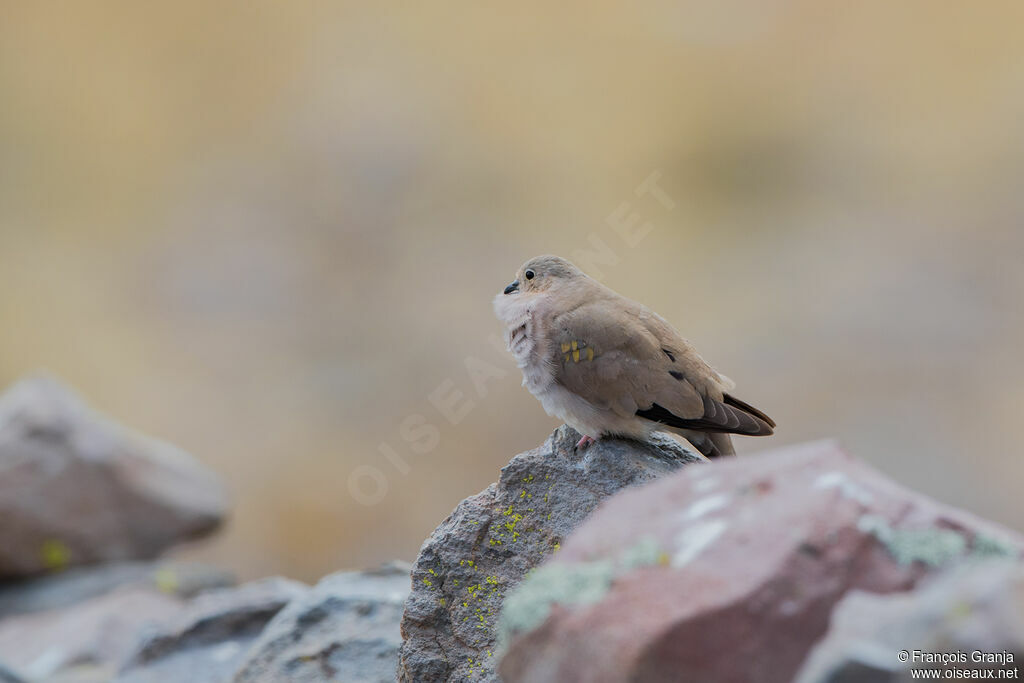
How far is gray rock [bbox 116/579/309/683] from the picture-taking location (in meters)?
6.30

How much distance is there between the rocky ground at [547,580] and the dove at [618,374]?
0.57 ft

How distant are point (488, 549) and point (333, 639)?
4.87 feet

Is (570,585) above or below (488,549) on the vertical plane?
below

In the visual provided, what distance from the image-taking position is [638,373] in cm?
503

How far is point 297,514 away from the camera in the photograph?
14000 mm

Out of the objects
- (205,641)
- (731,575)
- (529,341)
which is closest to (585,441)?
(529,341)

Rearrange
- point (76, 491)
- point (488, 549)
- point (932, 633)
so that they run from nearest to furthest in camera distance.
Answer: point (932, 633), point (488, 549), point (76, 491)

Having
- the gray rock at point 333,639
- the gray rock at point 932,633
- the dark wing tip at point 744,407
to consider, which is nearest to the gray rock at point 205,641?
the gray rock at point 333,639

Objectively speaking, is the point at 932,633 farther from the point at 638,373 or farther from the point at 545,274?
the point at 545,274

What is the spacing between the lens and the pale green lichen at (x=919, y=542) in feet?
9.25

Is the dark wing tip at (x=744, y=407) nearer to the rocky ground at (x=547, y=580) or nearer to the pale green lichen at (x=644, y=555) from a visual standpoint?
the rocky ground at (x=547, y=580)

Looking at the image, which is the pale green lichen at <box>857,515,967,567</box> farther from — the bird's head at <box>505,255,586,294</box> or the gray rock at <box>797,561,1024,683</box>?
the bird's head at <box>505,255,586,294</box>

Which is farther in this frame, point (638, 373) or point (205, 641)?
point (205, 641)

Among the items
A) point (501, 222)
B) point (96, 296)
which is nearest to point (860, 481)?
point (501, 222)
